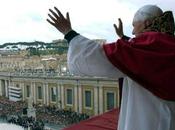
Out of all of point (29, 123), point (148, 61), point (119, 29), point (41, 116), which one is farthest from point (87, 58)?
point (41, 116)

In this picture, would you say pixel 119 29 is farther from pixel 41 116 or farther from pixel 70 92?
pixel 70 92

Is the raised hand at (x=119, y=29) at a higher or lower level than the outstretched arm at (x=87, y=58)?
higher

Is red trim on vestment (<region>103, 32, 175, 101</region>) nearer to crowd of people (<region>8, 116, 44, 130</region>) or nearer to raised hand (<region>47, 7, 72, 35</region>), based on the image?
raised hand (<region>47, 7, 72, 35</region>)

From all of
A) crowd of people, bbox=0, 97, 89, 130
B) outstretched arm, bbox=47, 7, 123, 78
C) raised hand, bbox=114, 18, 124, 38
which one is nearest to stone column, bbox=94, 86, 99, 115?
crowd of people, bbox=0, 97, 89, 130

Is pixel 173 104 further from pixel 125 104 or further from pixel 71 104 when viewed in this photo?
pixel 71 104

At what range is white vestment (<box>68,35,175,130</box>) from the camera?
1.02m

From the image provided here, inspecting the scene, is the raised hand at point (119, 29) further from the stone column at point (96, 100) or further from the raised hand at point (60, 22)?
the stone column at point (96, 100)

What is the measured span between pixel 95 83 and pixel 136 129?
64.2 ft

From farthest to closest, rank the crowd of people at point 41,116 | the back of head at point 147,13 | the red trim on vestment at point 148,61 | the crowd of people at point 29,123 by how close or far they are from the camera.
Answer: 1. the crowd of people at point 41,116
2. the crowd of people at point 29,123
3. the back of head at point 147,13
4. the red trim on vestment at point 148,61

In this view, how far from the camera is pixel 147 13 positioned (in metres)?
1.15

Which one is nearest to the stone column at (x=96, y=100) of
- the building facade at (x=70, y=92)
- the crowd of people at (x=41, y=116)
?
the building facade at (x=70, y=92)

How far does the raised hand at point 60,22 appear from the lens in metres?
1.09

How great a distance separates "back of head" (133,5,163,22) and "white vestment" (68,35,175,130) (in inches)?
7.6

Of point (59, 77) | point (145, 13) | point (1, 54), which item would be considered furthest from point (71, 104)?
point (1, 54)
